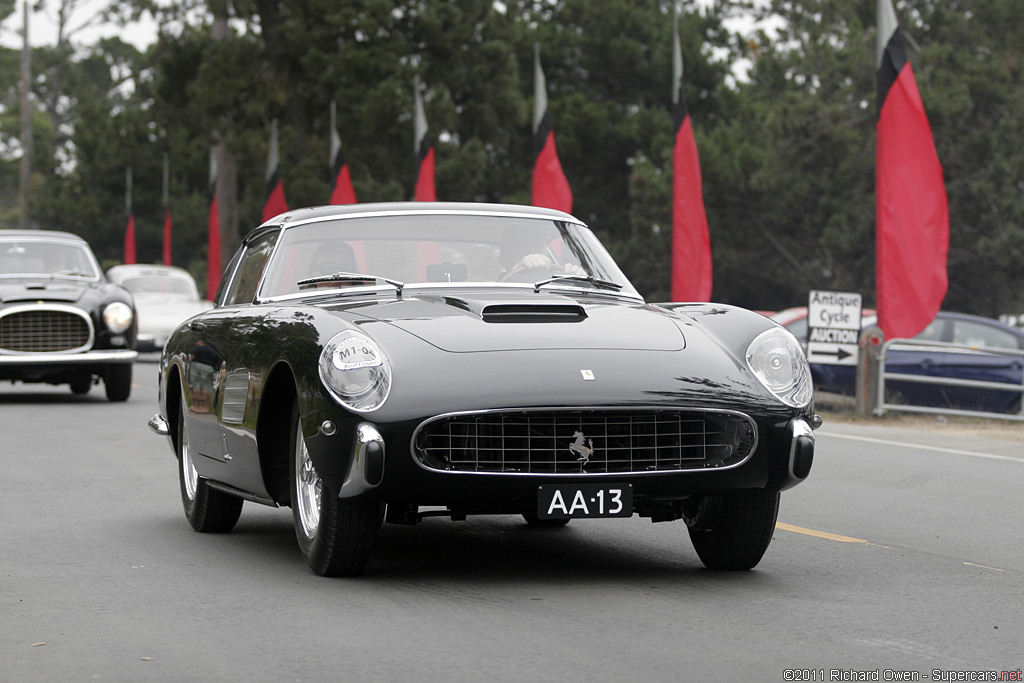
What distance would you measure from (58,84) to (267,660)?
93.5 metres

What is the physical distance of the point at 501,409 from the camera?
5.79m

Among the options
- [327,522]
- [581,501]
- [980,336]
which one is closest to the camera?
[581,501]

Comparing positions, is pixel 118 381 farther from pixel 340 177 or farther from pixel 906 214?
pixel 340 177

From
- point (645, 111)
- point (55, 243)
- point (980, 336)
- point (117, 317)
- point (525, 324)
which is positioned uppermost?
point (645, 111)

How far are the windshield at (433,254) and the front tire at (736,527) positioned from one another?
1285 mm

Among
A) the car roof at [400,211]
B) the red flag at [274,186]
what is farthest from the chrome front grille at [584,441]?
the red flag at [274,186]

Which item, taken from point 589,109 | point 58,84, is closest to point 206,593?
point 589,109

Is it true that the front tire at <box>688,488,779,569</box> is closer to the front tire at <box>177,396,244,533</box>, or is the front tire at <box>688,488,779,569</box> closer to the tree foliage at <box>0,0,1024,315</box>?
the front tire at <box>177,396,244,533</box>

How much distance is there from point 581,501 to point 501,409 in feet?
1.49

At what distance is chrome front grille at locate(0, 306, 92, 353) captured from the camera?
55.2 ft

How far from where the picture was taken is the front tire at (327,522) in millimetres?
6035

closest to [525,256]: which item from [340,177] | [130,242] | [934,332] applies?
[934,332]

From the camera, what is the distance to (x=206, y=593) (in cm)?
612

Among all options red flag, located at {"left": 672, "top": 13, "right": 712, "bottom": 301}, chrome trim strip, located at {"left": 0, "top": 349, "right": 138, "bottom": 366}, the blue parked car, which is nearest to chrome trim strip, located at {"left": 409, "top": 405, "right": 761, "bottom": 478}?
chrome trim strip, located at {"left": 0, "top": 349, "right": 138, "bottom": 366}
